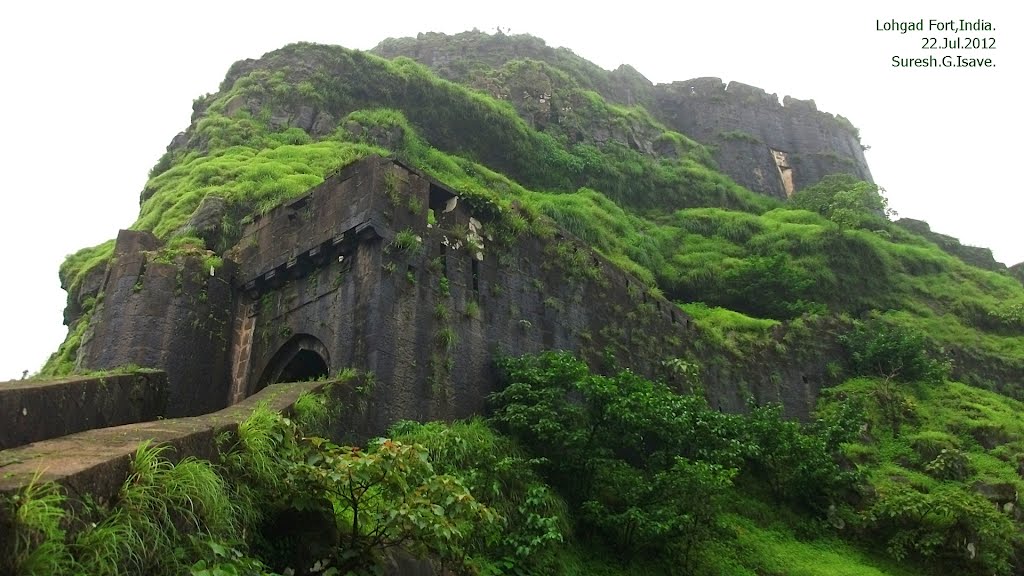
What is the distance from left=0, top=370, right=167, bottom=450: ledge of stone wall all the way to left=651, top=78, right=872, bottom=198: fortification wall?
97.8 ft

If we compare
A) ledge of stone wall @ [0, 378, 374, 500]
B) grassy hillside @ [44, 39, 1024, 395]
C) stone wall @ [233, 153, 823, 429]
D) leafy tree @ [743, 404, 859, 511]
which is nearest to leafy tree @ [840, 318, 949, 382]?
grassy hillside @ [44, 39, 1024, 395]

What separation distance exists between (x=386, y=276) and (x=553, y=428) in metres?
3.01

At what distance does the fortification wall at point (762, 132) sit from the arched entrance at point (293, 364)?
87.9 feet

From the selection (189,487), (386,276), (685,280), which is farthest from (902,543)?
(685,280)

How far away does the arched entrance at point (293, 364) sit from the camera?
485 inches

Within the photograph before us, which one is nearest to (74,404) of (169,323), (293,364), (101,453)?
(101,453)

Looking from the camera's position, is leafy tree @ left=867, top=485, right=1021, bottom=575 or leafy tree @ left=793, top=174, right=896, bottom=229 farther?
leafy tree @ left=793, top=174, right=896, bottom=229

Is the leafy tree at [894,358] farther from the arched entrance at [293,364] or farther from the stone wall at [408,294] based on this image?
the arched entrance at [293,364]

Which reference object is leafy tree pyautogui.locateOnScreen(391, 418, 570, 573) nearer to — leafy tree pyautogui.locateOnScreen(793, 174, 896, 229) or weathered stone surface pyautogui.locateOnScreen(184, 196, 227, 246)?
weathered stone surface pyautogui.locateOnScreen(184, 196, 227, 246)

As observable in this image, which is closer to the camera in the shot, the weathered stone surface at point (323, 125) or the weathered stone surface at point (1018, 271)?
the weathered stone surface at point (323, 125)

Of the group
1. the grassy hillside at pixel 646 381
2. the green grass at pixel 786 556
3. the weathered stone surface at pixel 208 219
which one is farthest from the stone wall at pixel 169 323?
the green grass at pixel 786 556

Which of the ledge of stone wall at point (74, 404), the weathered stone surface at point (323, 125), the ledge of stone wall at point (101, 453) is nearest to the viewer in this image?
the ledge of stone wall at point (101, 453)

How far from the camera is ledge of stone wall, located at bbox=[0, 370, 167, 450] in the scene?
7.30 meters

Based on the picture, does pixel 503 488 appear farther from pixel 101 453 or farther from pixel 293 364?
pixel 101 453
